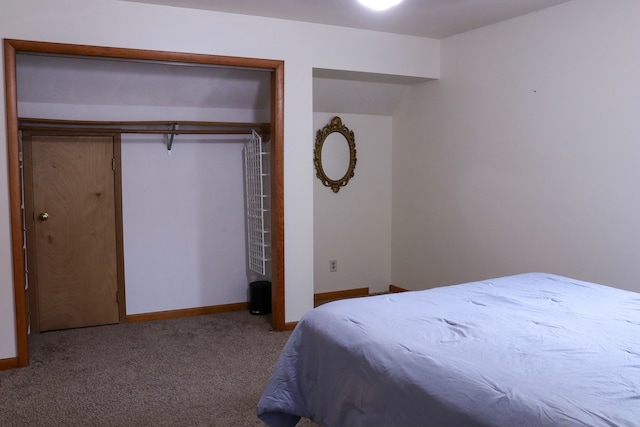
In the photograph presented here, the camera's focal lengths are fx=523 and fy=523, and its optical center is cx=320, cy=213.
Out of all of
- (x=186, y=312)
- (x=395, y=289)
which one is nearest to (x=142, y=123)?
(x=186, y=312)

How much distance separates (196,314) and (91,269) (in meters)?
0.91

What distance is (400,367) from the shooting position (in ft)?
5.34

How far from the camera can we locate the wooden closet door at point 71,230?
3.91 m

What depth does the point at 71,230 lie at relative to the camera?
4.02 meters

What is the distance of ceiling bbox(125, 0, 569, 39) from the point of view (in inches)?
132

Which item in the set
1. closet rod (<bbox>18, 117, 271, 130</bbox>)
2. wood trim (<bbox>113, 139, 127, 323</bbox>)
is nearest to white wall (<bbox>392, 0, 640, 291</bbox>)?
closet rod (<bbox>18, 117, 271, 130</bbox>)

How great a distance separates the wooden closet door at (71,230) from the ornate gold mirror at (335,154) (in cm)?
174

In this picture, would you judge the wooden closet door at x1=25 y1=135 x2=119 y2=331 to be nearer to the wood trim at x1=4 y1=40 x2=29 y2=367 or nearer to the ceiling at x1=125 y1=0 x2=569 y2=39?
the wood trim at x1=4 y1=40 x2=29 y2=367

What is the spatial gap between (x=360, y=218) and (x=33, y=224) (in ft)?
8.97

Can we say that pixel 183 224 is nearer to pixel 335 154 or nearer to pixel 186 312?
pixel 186 312

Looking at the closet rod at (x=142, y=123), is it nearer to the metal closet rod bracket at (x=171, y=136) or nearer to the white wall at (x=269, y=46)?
the metal closet rod bracket at (x=171, y=136)

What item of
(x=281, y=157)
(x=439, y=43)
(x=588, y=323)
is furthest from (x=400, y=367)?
(x=439, y=43)

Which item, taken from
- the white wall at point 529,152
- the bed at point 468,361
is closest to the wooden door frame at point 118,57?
the white wall at point 529,152

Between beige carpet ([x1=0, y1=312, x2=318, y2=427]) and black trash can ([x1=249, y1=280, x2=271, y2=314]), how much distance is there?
171mm
